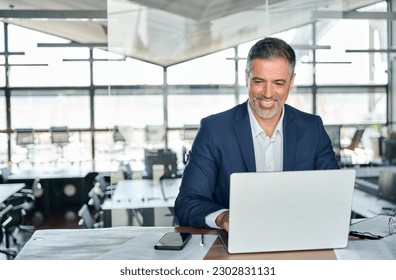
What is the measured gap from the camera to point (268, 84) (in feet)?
5.84

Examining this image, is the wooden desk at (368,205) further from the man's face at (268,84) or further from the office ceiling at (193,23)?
the man's face at (268,84)

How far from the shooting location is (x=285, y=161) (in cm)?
192

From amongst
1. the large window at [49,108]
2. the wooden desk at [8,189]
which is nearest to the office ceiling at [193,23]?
the large window at [49,108]

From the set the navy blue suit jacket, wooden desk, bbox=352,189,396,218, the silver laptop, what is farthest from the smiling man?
wooden desk, bbox=352,189,396,218

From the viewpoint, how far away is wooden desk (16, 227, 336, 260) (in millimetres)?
1415

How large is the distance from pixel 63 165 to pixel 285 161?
4.14 metres

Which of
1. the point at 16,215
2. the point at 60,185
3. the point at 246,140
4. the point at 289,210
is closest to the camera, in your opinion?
the point at 289,210

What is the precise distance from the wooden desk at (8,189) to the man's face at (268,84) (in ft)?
10.8

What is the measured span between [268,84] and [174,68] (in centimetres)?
272

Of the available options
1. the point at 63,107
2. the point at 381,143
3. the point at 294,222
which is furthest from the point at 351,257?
the point at 63,107

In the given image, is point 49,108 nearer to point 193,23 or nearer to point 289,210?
point 193,23

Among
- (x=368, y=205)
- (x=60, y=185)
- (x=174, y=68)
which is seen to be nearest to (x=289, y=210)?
(x=368, y=205)

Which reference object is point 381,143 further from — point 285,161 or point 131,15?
point 285,161

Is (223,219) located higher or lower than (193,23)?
lower
